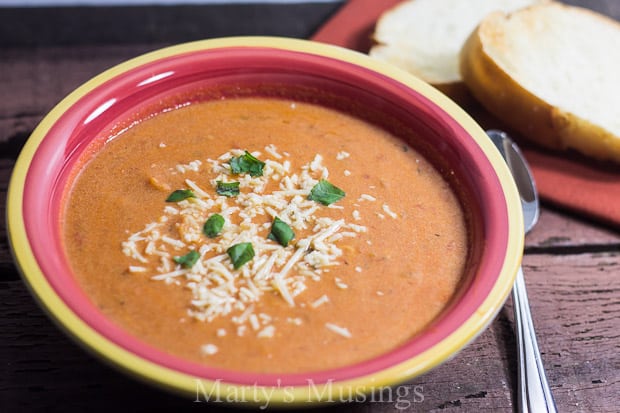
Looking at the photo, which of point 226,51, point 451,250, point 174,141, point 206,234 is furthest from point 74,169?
point 451,250

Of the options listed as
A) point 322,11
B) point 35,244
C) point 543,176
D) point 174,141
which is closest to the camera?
point 35,244

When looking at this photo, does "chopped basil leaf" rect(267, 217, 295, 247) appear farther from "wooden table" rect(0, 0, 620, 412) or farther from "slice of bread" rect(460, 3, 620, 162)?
"slice of bread" rect(460, 3, 620, 162)

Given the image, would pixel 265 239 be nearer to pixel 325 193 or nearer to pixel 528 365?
pixel 325 193

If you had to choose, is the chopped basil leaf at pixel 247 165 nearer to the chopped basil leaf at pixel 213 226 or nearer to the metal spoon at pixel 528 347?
the chopped basil leaf at pixel 213 226

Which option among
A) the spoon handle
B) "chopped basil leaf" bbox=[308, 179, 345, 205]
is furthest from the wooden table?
"chopped basil leaf" bbox=[308, 179, 345, 205]

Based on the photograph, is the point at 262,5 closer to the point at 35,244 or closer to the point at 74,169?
the point at 74,169

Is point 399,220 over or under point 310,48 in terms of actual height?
under
